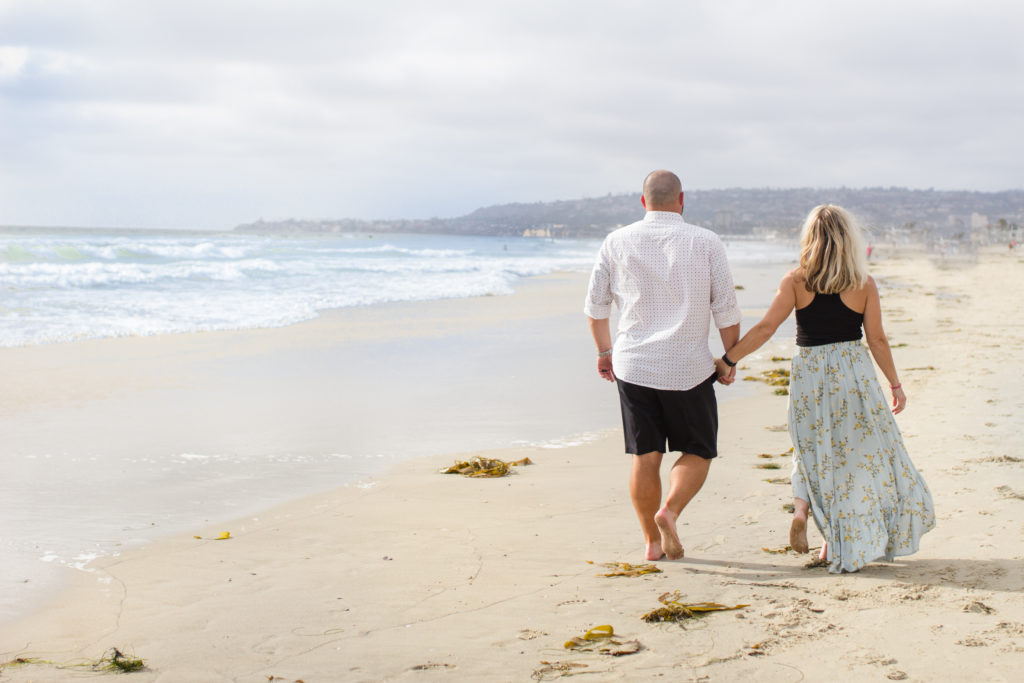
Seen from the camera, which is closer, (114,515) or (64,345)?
(114,515)

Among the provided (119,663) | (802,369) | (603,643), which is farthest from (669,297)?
(119,663)

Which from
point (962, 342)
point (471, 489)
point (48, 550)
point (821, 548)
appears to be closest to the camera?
point (821, 548)

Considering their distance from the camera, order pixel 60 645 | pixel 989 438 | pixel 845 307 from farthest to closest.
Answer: pixel 989 438 < pixel 845 307 < pixel 60 645

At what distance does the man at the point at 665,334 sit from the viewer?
363 centimetres

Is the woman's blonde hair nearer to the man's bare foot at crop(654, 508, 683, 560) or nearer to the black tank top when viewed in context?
the black tank top

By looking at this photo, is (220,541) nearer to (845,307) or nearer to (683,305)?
(683,305)

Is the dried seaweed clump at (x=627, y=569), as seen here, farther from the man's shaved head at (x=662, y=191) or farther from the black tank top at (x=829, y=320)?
the man's shaved head at (x=662, y=191)

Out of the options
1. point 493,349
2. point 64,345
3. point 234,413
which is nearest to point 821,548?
point 234,413

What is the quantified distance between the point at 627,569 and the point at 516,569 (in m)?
0.48

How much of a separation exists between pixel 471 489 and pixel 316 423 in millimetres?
2316

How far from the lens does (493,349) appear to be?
37.8ft

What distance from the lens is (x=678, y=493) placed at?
3795mm

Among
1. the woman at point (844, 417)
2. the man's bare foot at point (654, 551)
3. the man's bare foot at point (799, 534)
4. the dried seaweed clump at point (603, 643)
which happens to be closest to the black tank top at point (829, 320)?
the woman at point (844, 417)

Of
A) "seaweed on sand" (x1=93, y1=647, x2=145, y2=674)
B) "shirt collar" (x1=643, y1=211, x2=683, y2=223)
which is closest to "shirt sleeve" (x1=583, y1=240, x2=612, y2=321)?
"shirt collar" (x1=643, y1=211, x2=683, y2=223)
